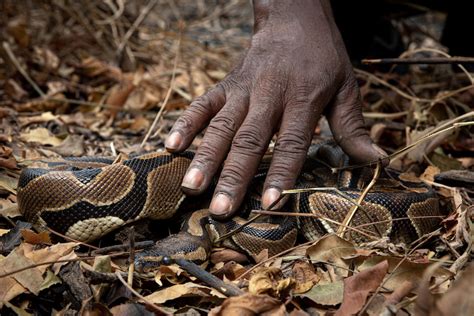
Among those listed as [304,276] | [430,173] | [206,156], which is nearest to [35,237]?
[206,156]

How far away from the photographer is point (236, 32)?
9805 mm

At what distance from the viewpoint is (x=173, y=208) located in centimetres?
363

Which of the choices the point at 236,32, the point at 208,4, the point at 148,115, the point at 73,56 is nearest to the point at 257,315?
the point at 148,115

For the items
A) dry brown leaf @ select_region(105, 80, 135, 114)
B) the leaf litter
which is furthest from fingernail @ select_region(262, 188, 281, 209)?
dry brown leaf @ select_region(105, 80, 135, 114)

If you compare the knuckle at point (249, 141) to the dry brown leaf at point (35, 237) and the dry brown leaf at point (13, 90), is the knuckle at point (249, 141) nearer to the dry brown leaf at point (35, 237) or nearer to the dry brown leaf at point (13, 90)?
the dry brown leaf at point (35, 237)

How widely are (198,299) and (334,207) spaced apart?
47.1 inches

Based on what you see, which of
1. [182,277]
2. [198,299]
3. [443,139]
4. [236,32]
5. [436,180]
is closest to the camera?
[198,299]

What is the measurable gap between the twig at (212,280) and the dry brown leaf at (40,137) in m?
2.46

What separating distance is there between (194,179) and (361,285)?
1.22 m

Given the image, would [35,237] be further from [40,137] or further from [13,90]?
[13,90]

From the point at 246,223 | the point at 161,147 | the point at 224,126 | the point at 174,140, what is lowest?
the point at 161,147

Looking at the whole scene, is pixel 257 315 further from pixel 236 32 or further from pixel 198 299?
pixel 236 32

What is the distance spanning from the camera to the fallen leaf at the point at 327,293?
250 cm

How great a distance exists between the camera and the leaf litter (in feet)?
8.24
